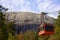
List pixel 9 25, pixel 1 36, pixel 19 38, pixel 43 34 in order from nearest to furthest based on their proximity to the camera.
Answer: pixel 1 36, pixel 9 25, pixel 19 38, pixel 43 34

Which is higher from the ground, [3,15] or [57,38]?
[3,15]

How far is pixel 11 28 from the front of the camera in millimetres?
40438

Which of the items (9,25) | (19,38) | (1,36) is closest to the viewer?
(1,36)

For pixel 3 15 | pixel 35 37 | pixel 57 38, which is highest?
pixel 3 15

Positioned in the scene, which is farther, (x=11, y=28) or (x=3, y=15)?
(x=11, y=28)

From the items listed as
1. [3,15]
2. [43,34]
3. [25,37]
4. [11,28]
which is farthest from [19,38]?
[3,15]

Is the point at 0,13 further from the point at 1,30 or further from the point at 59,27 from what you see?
the point at 59,27

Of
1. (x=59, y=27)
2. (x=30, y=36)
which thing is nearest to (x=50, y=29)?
(x=30, y=36)

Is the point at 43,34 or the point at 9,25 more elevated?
the point at 9,25

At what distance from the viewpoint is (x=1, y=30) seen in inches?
1291

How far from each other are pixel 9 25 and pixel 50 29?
69.7 ft

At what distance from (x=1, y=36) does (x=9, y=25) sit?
6562mm

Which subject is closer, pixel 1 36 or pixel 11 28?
pixel 1 36

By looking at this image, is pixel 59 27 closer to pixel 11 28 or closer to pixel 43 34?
pixel 11 28
